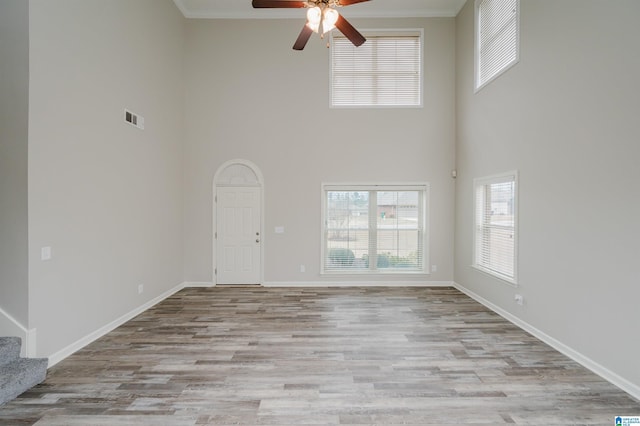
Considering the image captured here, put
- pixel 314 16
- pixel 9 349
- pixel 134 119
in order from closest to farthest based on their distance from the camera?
pixel 9 349, pixel 314 16, pixel 134 119

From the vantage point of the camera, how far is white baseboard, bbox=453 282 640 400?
2561 millimetres

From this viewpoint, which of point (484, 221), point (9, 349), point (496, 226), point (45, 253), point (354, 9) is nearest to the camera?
point (9, 349)

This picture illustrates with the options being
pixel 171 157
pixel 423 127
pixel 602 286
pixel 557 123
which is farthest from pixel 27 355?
pixel 423 127

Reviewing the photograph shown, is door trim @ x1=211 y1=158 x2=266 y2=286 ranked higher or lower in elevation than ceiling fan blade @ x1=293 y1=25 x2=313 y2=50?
lower

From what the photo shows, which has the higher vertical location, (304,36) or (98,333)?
(304,36)

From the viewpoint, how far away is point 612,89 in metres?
2.73

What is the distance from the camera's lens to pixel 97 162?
362 cm

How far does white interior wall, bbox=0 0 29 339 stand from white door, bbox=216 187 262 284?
131 inches

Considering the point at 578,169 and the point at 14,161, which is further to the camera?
the point at 578,169

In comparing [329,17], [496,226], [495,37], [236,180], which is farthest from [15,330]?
[495,37]

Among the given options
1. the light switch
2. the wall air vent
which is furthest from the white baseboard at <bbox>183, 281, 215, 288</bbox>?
the light switch

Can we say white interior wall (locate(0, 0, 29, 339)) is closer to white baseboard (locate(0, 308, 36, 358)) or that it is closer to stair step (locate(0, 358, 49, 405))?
white baseboard (locate(0, 308, 36, 358))

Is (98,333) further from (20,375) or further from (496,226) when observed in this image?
(496,226)

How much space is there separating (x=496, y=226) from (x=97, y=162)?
536 cm
